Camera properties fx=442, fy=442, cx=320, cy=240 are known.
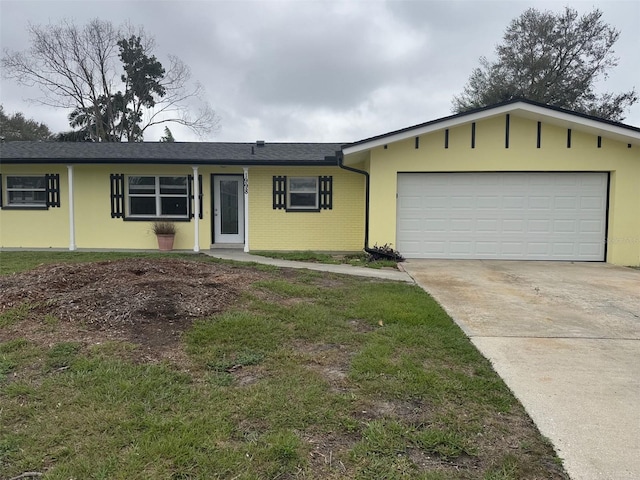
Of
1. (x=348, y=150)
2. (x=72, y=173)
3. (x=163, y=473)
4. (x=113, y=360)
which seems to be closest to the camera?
(x=163, y=473)

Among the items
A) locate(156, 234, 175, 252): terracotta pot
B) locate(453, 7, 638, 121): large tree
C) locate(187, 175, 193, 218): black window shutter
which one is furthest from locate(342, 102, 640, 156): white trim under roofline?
locate(453, 7, 638, 121): large tree

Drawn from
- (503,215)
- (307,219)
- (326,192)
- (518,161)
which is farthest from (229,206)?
(518,161)

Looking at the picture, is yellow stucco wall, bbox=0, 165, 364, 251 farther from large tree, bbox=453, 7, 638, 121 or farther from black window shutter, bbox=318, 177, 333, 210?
large tree, bbox=453, 7, 638, 121

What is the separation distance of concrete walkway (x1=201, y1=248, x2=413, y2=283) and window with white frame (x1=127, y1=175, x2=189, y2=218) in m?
1.95

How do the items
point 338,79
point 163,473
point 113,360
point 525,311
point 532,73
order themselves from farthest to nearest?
point 532,73 < point 338,79 < point 525,311 < point 113,360 < point 163,473

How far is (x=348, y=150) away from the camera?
1069 centimetres

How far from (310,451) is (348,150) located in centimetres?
886

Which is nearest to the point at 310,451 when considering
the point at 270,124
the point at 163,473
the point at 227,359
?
the point at 163,473

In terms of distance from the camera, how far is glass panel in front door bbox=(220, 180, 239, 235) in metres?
13.2

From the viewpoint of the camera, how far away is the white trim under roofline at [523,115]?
33.2ft

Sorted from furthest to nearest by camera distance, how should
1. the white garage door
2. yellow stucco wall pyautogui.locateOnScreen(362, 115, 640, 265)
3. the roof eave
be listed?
the roof eave → the white garage door → yellow stucco wall pyautogui.locateOnScreen(362, 115, 640, 265)

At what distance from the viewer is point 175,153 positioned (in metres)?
13.1

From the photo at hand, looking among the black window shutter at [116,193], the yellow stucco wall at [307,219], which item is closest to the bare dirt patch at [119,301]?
the yellow stucco wall at [307,219]

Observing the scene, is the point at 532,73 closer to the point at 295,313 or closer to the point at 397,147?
the point at 397,147
